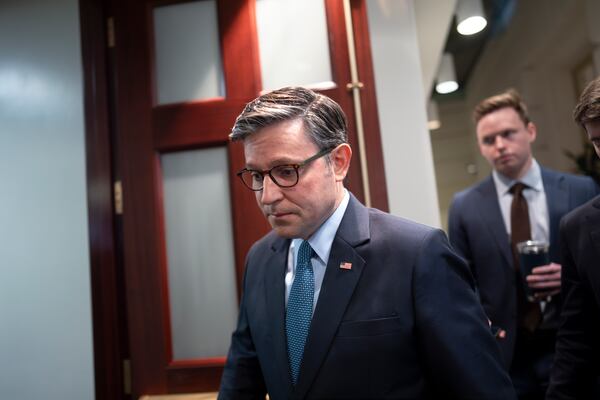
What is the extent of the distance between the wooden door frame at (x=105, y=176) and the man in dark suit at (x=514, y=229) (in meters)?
0.48

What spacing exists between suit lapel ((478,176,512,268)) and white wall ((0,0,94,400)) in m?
1.64

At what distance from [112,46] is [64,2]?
0.98 ft

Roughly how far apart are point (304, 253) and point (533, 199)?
126cm

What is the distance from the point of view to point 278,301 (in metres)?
1.19

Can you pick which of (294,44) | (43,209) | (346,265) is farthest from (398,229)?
(43,209)

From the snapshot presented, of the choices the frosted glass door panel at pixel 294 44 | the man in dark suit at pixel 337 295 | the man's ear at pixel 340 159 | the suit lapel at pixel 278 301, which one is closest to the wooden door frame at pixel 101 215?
the frosted glass door panel at pixel 294 44

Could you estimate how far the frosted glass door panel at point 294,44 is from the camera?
1.92 metres

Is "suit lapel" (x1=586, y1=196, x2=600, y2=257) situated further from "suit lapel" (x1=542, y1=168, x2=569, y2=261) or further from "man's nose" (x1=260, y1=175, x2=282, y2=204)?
"man's nose" (x1=260, y1=175, x2=282, y2=204)

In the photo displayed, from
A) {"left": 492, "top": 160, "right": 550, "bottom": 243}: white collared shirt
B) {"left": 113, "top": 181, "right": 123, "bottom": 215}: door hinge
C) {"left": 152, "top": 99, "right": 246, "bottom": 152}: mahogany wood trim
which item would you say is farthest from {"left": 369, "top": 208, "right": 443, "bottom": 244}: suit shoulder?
{"left": 113, "top": 181, "right": 123, "bottom": 215}: door hinge

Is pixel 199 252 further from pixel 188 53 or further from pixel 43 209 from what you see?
pixel 188 53

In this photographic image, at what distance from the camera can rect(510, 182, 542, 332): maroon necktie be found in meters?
1.85

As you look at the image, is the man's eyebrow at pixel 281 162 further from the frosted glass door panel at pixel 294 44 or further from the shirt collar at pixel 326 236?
the frosted glass door panel at pixel 294 44

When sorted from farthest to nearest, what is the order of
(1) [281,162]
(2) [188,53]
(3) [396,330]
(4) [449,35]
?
(4) [449,35] < (2) [188,53] < (1) [281,162] < (3) [396,330]

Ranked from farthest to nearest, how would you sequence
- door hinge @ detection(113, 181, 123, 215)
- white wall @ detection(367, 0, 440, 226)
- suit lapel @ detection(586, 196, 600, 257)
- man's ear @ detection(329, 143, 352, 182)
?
1. door hinge @ detection(113, 181, 123, 215)
2. white wall @ detection(367, 0, 440, 226)
3. suit lapel @ detection(586, 196, 600, 257)
4. man's ear @ detection(329, 143, 352, 182)
